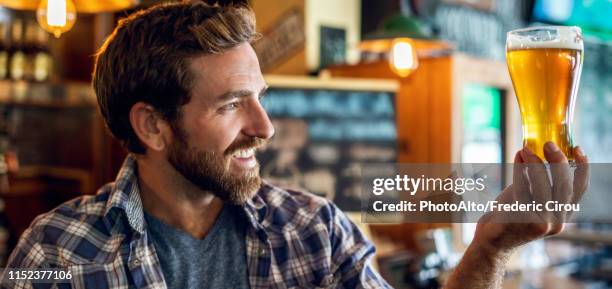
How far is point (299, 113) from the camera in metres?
3.55

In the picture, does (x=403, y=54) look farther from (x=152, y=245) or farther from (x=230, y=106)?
(x=152, y=245)

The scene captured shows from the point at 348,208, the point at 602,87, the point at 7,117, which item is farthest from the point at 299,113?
the point at 602,87

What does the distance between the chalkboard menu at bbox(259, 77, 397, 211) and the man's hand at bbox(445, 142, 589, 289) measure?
2.47 m

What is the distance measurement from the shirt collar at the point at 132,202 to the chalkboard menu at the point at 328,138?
191cm

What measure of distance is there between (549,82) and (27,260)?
977 millimetres

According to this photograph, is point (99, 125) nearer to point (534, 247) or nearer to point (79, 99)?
point (79, 99)

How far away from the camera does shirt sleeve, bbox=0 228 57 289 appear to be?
3.99 feet

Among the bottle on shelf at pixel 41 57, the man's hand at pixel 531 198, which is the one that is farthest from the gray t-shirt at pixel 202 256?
the bottle on shelf at pixel 41 57

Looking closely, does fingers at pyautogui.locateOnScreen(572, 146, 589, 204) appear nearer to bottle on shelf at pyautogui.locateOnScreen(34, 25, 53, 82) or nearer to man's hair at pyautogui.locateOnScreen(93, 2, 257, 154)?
man's hair at pyautogui.locateOnScreen(93, 2, 257, 154)

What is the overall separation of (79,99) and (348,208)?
2539 mm

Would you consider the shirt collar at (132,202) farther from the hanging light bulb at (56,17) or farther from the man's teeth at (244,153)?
the hanging light bulb at (56,17)

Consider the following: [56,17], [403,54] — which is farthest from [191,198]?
[403,54]

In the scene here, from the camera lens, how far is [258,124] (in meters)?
1.30

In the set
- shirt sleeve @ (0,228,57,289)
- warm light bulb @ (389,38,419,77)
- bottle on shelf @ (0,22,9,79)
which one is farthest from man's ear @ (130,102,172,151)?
bottle on shelf @ (0,22,9,79)
